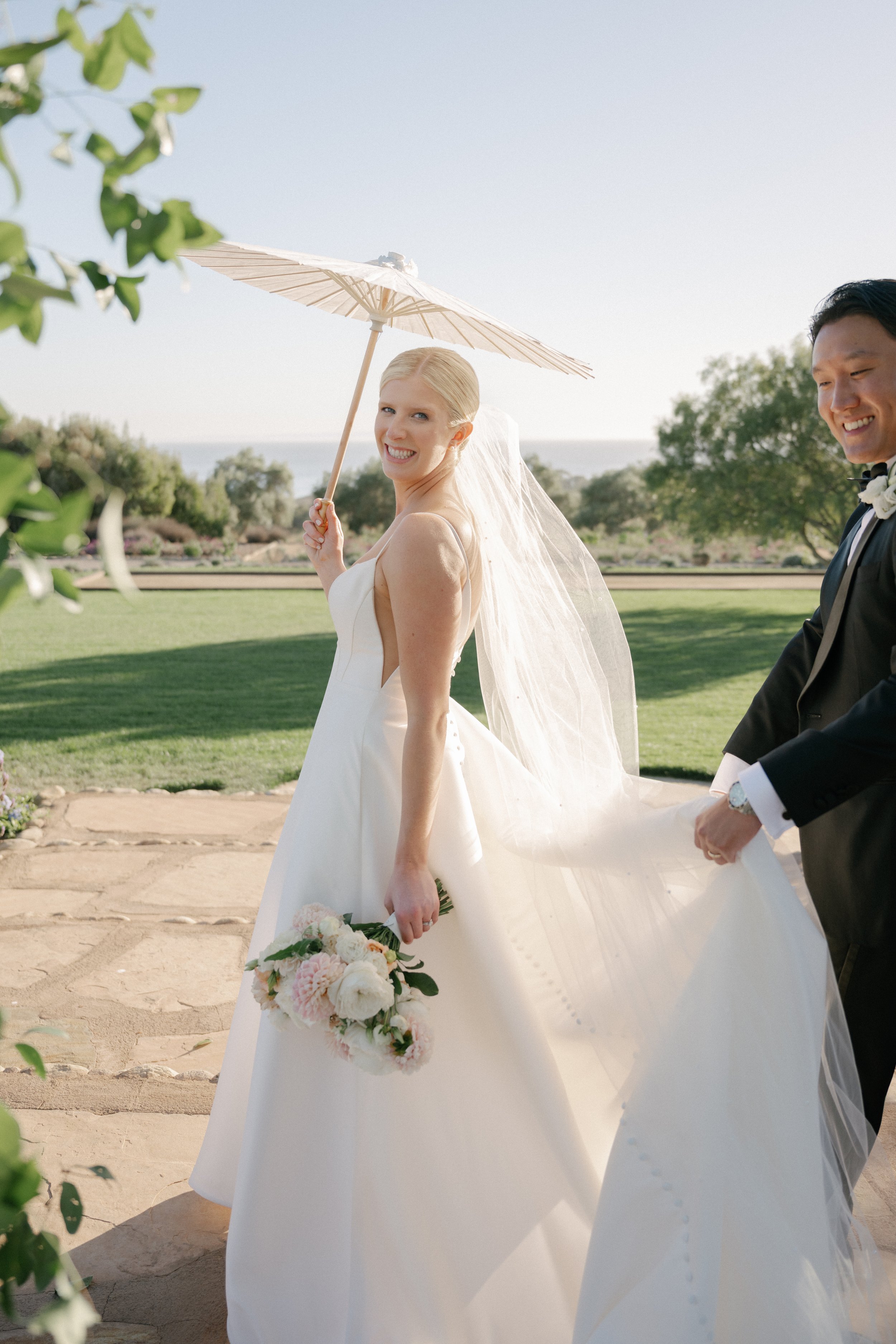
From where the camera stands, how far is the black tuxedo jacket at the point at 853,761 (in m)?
2.21

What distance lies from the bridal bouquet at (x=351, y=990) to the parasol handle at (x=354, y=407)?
1376 mm

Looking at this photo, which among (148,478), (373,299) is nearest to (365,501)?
(148,478)

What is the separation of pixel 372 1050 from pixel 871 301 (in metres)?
2.06

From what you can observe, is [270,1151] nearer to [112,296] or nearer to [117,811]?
[112,296]

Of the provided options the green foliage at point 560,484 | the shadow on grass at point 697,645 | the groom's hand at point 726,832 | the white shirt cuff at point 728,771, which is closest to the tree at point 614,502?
the green foliage at point 560,484

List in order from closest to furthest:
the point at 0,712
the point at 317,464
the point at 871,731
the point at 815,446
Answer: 1. the point at 871,731
2. the point at 0,712
3. the point at 815,446
4. the point at 317,464

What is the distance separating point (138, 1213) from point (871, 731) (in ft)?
7.88

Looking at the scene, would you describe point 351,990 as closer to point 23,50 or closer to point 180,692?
point 23,50

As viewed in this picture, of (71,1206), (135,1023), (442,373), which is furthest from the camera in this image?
(135,1023)

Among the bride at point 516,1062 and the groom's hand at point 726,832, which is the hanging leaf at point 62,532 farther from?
the groom's hand at point 726,832

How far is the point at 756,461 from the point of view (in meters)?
25.4

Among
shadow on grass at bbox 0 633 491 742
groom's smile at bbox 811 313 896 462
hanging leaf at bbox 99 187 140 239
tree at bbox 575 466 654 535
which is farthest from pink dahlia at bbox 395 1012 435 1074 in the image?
tree at bbox 575 466 654 535

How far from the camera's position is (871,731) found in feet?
7.19

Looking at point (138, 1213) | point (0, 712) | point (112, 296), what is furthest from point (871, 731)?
point (0, 712)
